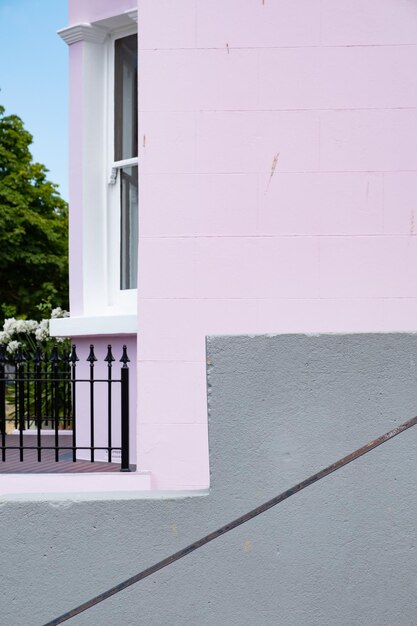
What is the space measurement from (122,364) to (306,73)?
122 inches

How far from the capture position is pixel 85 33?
318 inches

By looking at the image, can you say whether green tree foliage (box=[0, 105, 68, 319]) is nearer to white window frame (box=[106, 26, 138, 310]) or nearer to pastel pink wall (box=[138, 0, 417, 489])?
white window frame (box=[106, 26, 138, 310])

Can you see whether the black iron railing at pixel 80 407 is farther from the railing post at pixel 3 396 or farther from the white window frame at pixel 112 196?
the white window frame at pixel 112 196

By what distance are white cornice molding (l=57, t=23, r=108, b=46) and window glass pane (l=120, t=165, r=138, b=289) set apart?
1.26 metres

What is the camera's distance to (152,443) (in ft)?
18.1

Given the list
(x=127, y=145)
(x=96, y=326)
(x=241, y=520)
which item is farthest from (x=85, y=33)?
(x=241, y=520)

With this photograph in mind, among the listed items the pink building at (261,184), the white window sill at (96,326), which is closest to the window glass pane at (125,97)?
the white window sill at (96,326)

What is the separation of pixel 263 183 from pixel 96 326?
2.68 m

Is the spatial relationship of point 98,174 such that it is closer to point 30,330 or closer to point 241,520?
point 30,330

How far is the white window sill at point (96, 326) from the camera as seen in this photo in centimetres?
725

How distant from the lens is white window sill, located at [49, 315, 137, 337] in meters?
7.25

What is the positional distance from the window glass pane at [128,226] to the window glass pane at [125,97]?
0.72ft

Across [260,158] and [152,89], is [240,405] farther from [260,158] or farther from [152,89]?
[152,89]

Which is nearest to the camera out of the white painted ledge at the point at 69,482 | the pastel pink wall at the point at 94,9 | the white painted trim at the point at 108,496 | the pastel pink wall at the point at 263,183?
the white painted trim at the point at 108,496
